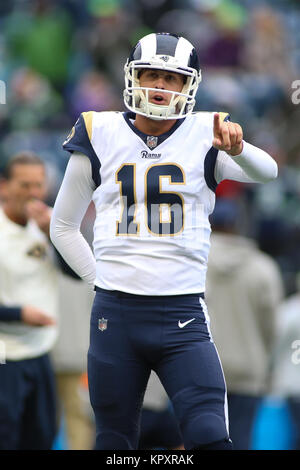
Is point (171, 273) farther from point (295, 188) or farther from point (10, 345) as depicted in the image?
point (295, 188)

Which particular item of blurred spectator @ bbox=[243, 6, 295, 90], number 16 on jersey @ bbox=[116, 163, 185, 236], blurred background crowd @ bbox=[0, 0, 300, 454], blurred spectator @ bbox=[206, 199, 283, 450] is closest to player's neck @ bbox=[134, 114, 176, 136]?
number 16 on jersey @ bbox=[116, 163, 185, 236]

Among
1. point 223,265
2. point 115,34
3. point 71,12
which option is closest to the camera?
point 223,265

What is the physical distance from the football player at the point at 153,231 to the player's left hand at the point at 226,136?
7 cm

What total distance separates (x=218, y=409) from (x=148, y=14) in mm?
8646

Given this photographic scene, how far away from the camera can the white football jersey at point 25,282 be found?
541 cm

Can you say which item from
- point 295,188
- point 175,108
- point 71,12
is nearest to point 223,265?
point 175,108

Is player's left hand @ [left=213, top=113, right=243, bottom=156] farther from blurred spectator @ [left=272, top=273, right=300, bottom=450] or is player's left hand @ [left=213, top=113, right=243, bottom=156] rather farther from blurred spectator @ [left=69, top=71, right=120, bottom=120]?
blurred spectator @ [left=69, top=71, right=120, bottom=120]

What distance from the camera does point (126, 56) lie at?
10812 mm

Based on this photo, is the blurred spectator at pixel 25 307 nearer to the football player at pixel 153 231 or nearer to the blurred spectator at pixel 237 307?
the blurred spectator at pixel 237 307

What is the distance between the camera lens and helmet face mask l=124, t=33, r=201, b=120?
146 inches

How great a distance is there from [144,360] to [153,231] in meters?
0.52

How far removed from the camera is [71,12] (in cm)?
1185

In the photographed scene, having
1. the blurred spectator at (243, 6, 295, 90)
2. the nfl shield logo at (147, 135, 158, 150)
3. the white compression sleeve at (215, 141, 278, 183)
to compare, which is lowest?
the white compression sleeve at (215, 141, 278, 183)

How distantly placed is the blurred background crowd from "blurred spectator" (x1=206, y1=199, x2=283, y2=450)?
308 cm
